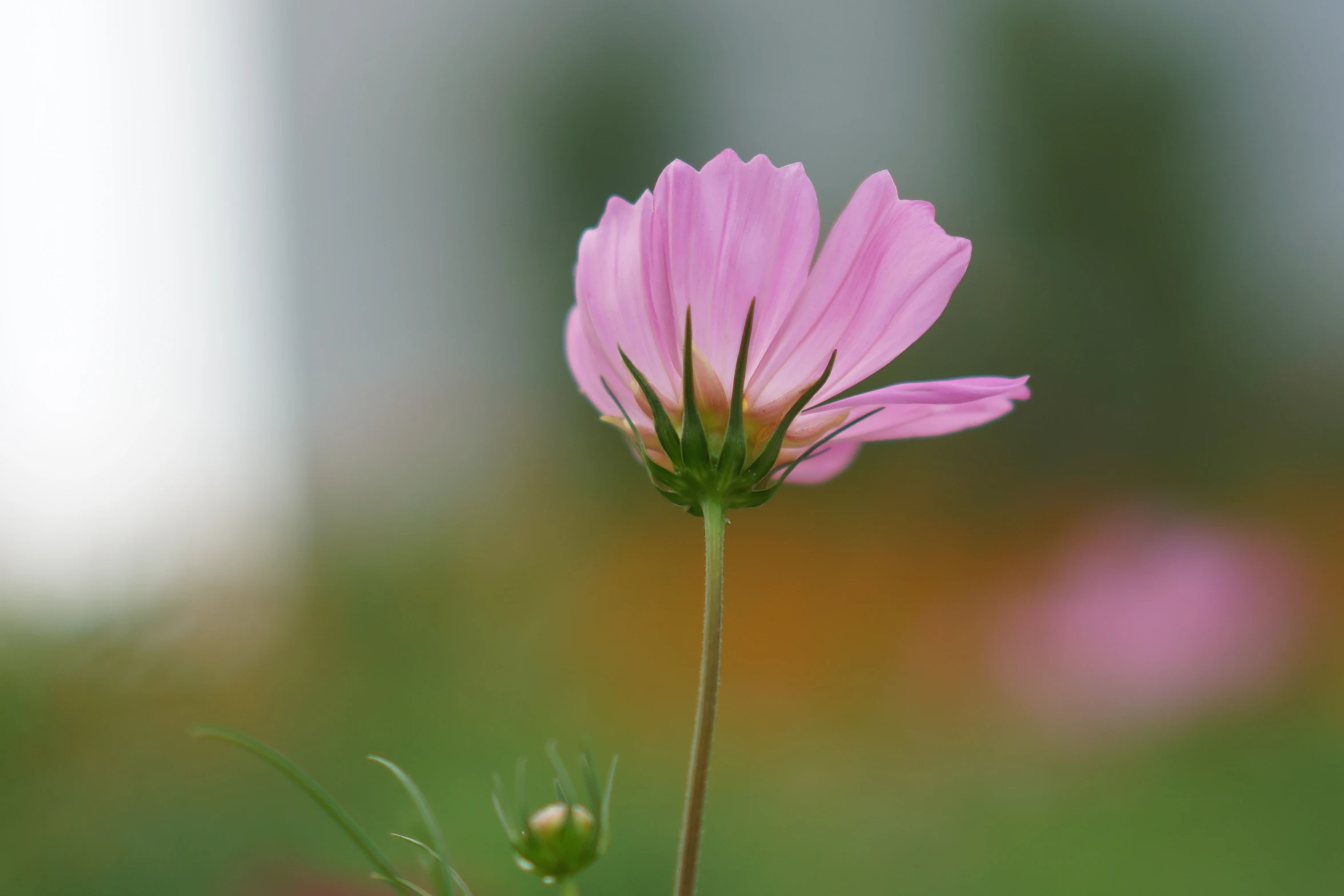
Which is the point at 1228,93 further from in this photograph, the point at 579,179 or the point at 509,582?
the point at 509,582

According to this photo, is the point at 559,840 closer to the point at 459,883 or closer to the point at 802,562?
the point at 459,883

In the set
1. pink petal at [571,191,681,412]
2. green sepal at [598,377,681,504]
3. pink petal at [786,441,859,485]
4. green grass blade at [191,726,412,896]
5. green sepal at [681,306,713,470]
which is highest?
pink petal at [571,191,681,412]

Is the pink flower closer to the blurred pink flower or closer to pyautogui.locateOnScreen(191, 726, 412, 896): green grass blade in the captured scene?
pyautogui.locateOnScreen(191, 726, 412, 896): green grass blade

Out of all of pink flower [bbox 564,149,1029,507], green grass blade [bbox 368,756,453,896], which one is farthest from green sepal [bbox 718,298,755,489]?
green grass blade [bbox 368,756,453,896]

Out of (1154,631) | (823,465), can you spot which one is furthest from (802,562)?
(823,465)

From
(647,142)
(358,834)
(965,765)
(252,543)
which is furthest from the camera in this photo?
(647,142)

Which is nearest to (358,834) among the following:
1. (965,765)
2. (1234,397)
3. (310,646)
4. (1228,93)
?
(965,765)
